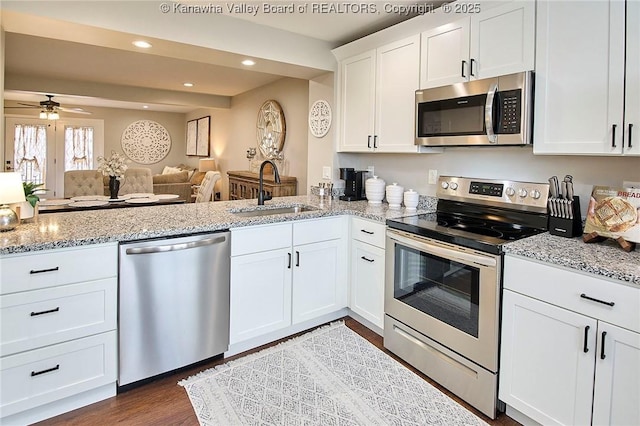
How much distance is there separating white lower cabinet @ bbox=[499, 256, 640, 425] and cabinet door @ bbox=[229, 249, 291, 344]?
1341 mm

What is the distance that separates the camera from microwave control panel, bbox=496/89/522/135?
6.73 ft

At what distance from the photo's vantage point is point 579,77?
1.83m

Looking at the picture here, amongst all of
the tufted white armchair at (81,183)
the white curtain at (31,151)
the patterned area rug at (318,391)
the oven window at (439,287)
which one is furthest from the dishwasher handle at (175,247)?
the white curtain at (31,151)

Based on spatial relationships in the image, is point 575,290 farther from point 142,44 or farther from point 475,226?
point 142,44

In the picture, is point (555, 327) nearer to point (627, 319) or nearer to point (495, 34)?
point (627, 319)

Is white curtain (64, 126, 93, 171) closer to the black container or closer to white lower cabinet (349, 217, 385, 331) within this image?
the black container

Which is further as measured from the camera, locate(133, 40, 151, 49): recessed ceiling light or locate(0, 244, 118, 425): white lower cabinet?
locate(133, 40, 151, 49): recessed ceiling light

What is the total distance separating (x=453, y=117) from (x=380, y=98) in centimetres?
74

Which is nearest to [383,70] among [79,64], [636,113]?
[636,113]

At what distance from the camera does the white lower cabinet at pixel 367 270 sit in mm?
2576

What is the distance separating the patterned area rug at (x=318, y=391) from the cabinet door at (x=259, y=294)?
17 centimetres

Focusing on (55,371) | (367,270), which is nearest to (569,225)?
(367,270)

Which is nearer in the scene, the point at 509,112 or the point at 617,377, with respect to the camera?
the point at 617,377

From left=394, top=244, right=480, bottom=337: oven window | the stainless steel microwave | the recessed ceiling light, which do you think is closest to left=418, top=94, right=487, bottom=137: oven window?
the stainless steel microwave
